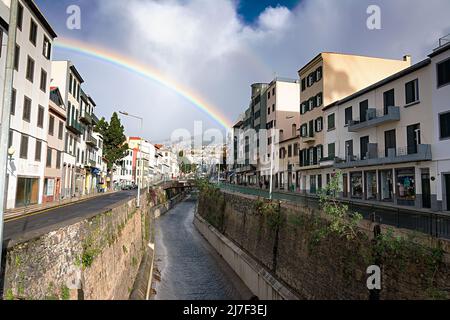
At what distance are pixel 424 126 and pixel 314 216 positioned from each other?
1582 cm

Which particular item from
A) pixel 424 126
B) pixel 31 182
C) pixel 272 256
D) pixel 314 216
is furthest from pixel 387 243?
pixel 31 182

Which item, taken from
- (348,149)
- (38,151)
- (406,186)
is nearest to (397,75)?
(406,186)

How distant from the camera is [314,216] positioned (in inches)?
570

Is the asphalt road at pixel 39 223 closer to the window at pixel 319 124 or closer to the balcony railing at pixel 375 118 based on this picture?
the balcony railing at pixel 375 118

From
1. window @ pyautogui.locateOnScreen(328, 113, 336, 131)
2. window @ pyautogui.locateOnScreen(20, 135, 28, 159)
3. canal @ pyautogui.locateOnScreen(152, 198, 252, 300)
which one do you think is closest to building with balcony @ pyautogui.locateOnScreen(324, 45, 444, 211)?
window @ pyautogui.locateOnScreen(328, 113, 336, 131)

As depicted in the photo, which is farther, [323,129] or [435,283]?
[323,129]

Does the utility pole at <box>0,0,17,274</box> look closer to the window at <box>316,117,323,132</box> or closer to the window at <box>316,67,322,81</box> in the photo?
the window at <box>316,117,323,132</box>

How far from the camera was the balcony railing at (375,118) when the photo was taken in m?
26.9

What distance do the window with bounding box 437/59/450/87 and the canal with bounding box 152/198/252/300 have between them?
19642 mm

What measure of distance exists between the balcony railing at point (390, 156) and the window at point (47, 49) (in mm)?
32582

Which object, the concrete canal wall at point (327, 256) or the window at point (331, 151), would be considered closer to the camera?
the concrete canal wall at point (327, 256)

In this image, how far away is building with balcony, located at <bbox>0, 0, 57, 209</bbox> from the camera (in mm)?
25797

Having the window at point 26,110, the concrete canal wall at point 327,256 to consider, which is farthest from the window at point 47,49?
the concrete canal wall at point 327,256
